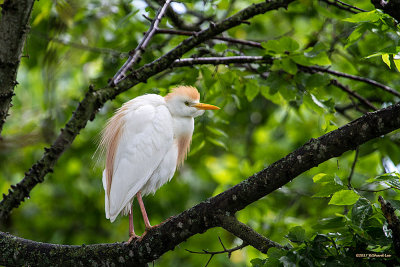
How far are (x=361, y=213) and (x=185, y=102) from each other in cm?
208

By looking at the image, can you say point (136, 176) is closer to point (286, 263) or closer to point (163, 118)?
point (163, 118)

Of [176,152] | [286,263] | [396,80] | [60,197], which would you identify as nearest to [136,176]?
[176,152]

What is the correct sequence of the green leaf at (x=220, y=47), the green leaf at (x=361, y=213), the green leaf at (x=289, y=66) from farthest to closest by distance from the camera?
the green leaf at (x=220, y=47), the green leaf at (x=289, y=66), the green leaf at (x=361, y=213)

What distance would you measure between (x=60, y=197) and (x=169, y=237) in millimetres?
5521

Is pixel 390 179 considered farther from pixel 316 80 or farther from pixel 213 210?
pixel 316 80

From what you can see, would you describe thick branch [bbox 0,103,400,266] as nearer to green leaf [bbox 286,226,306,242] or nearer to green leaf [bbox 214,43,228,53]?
green leaf [bbox 286,226,306,242]

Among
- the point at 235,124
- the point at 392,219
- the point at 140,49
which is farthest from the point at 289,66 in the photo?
the point at 235,124

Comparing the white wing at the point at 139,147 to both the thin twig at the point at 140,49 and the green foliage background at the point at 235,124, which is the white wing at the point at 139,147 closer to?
the green foliage background at the point at 235,124

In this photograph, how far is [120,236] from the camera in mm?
6984

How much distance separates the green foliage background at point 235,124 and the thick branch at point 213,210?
17cm

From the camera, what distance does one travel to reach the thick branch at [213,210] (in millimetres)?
2025

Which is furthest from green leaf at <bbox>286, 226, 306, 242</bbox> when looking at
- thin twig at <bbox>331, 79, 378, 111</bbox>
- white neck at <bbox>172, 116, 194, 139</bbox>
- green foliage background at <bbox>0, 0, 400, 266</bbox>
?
thin twig at <bbox>331, 79, 378, 111</bbox>

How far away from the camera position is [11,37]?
110 inches

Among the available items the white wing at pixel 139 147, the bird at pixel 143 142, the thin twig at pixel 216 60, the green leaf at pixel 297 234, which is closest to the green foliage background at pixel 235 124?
the green leaf at pixel 297 234
